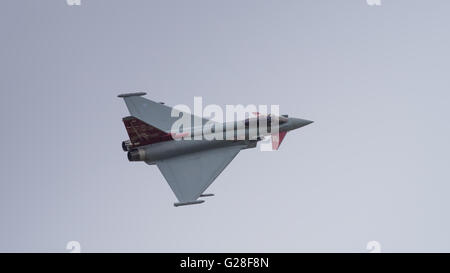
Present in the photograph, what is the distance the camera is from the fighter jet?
45.3m

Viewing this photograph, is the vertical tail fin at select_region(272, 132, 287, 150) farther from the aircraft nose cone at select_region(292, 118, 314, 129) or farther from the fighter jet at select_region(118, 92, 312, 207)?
the aircraft nose cone at select_region(292, 118, 314, 129)

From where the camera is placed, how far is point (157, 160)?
150 feet

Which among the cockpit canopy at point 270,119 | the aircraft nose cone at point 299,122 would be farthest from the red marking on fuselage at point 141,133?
the aircraft nose cone at point 299,122

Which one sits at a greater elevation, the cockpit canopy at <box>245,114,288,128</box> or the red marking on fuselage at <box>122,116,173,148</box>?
the cockpit canopy at <box>245,114,288,128</box>

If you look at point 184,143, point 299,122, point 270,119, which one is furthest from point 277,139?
point 184,143

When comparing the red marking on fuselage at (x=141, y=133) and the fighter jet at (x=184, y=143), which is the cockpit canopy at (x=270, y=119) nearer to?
the fighter jet at (x=184, y=143)

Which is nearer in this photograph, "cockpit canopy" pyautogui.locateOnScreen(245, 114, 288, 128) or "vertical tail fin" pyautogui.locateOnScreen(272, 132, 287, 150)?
"cockpit canopy" pyautogui.locateOnScreen(245, 114, 288, 128)

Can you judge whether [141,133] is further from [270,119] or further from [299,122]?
[299,122]

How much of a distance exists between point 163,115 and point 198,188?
439cm

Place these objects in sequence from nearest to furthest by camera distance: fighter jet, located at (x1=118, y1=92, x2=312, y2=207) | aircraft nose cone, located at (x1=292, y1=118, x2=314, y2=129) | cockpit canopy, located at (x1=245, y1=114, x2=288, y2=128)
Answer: fighter jet, located at (x1=118, y1=92, x2=312, y2=207), cockpit canopy, located at (x1=245, y1=114, x2=288, y2=128), aircraft nose cone, located at (x1=292, y1=118, x2=314, y2=129)

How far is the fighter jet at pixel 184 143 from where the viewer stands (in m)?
45.3

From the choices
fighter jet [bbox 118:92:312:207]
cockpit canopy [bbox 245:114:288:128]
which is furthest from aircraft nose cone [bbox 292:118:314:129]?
fighter jet [bbox 118:92:312:207]

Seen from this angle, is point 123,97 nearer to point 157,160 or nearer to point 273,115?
point 157,160

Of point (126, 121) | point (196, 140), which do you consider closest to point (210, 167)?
point (196, 140)
